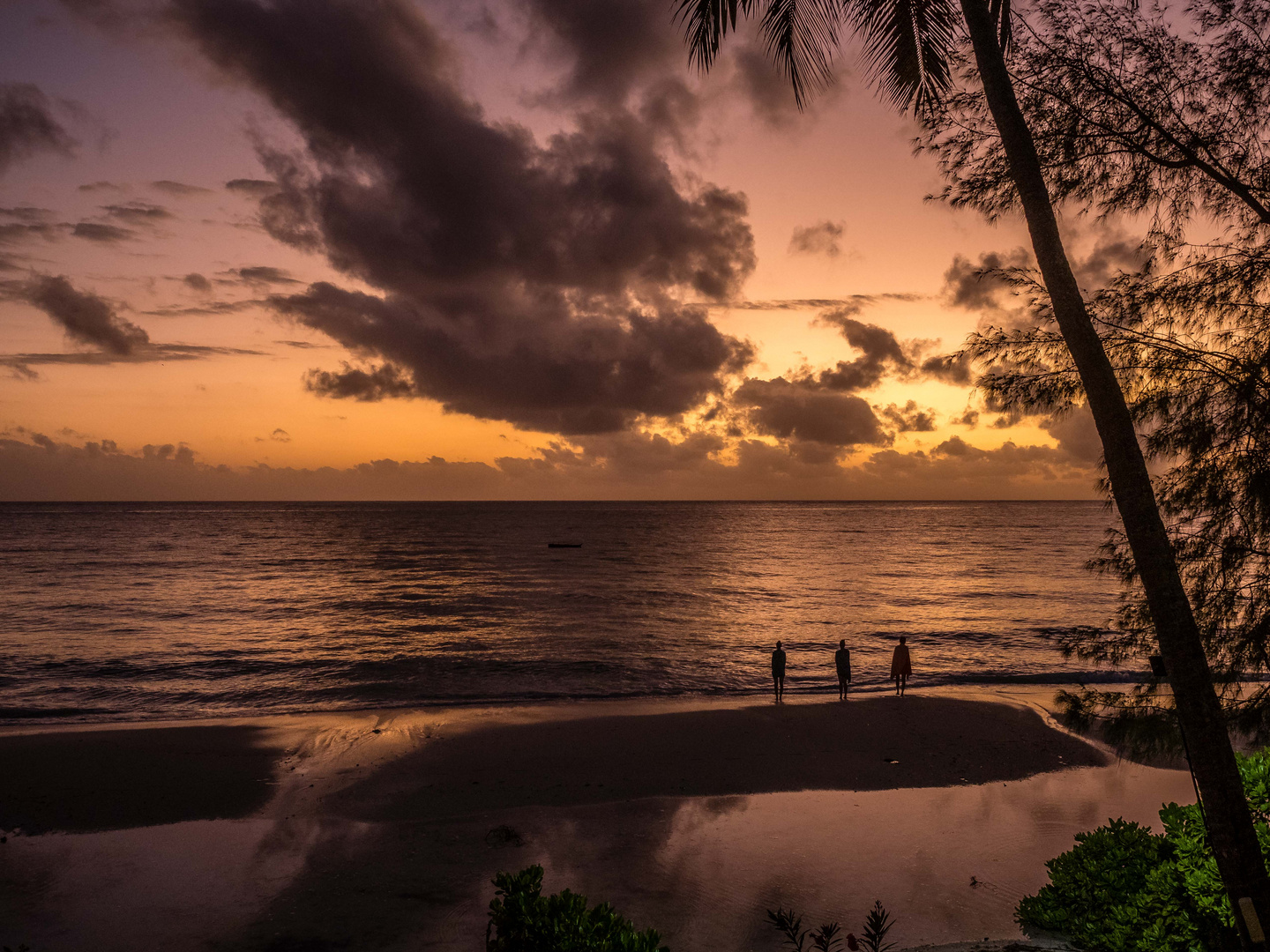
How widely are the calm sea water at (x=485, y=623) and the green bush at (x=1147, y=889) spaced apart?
1655cm

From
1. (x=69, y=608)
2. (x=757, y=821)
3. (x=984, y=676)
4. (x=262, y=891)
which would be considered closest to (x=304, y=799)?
(x=262, y=891)

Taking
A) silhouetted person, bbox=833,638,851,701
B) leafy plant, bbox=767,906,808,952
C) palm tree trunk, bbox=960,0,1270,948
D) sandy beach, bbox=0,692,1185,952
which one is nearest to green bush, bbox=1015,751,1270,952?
palm tree trunk, bbox=960,0,1270,948

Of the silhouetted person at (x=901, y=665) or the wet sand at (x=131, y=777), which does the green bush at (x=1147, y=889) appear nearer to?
the silhouetted person at (x=901, y=665)

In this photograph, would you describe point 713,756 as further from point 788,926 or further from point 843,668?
point 788,926

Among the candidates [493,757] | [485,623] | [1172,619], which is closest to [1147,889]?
[1172,619]

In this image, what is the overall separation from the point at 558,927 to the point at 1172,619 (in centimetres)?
574

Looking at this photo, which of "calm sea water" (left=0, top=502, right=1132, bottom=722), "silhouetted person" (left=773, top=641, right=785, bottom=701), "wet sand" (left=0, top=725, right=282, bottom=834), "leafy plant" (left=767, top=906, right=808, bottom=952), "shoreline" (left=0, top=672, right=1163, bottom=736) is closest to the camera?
"leafy plant" (left=767, top=906, right=808, bottom=952)

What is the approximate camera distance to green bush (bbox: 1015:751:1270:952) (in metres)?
6.36

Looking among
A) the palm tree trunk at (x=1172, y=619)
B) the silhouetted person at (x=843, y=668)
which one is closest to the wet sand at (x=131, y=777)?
the palm tree trunk at (x=1172, y=619)

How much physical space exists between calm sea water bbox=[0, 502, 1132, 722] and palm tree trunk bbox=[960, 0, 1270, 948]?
763 inches

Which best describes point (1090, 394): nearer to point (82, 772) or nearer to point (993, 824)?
point (993, 824)

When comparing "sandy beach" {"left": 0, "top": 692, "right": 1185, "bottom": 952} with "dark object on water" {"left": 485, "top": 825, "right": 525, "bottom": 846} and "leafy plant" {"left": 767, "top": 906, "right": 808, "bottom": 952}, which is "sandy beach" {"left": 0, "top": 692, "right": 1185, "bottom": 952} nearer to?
"dark object on water" {"left": 485, "top": 825, "right": 525, "bottom": 846}

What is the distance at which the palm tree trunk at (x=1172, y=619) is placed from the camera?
18.3ft

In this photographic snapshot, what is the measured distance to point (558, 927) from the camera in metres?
5.22
